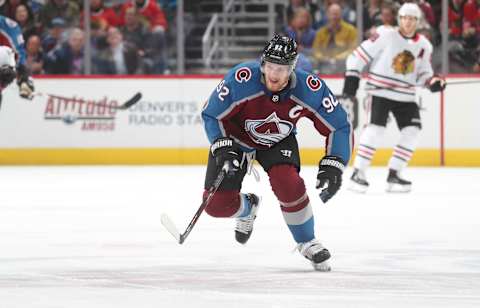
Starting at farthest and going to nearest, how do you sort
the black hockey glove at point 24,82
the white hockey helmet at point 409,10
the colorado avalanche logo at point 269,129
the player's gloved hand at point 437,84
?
1. the black hockey glove at point 24,82
2. the player's gloved hand at point 437,84
3. the white hockey helmet at point 409,10
4. the colorado avalanche logo at point 269,129

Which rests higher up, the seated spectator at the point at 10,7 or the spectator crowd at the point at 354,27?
the seated spectator at the point at 10,7

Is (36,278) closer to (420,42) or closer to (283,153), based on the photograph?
(283,153)

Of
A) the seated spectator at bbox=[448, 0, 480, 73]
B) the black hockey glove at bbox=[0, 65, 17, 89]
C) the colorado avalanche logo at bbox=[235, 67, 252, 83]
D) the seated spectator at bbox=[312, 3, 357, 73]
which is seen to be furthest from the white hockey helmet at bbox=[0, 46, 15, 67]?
the colorado avalanche logo at bbox=[235, 67, 252, 83]

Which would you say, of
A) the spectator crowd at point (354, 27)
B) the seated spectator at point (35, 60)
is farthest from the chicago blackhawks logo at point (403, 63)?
the seated spectator at point (35, 60)

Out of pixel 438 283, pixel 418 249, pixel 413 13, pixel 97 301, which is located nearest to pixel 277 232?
pixel 418 249

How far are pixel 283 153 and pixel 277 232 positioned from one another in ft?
4.58

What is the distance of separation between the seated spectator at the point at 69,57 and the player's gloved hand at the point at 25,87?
34.7 inches

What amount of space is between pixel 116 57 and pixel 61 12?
0.69 meters

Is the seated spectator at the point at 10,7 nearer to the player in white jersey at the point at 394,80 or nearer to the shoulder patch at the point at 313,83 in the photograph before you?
the player in white jersey at the point at 394,80

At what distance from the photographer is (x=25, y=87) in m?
11.3

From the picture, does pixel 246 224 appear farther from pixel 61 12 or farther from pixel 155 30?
pixel 61 12

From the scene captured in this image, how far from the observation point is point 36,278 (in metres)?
4.77

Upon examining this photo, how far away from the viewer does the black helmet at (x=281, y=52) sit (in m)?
4.86

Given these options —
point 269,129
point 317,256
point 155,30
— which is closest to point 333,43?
point 155,30
